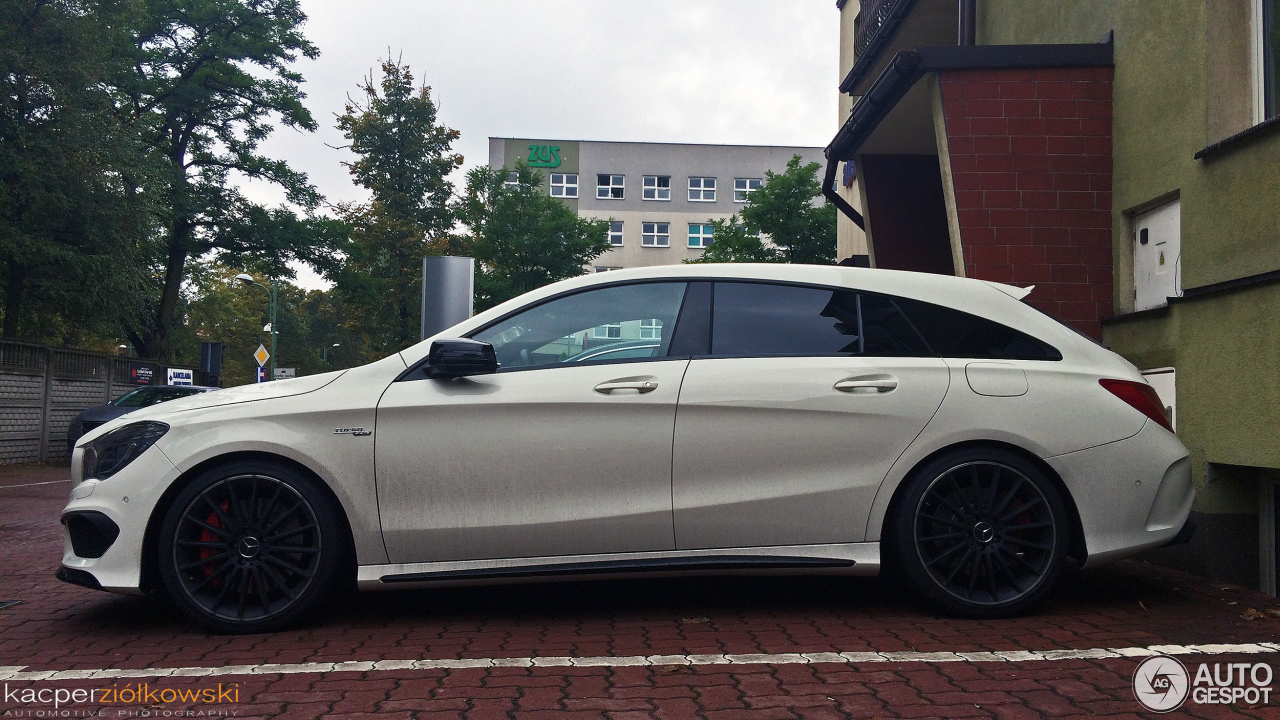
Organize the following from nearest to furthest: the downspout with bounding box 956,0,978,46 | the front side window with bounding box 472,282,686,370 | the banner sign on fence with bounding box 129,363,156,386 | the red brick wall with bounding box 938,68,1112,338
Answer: the front side window with bounding box 472,282,686,370 < the red brick wall with bounding box 938,68,1112,338 < the downspout with bounding box 956,0,978,46 < the banner sign on fence with bounding box 129,363,156,386

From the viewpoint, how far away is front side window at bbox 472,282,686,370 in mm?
4570

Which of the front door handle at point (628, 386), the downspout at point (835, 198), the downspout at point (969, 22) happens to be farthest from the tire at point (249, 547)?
the downspout at point (835, 198)

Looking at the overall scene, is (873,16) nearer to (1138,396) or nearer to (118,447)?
(1138,396)

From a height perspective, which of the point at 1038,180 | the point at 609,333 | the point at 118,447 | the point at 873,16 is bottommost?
the point at 118,447

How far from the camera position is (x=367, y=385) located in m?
4.47

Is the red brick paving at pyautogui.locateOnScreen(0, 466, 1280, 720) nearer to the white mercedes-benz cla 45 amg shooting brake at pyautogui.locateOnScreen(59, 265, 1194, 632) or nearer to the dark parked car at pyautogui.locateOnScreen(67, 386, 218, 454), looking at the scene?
the white mercedes-benz cla 45 amg shooting brake at pyautogui.locateOnScreen(59, 265, 1194, 632)

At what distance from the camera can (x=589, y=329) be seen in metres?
4.63

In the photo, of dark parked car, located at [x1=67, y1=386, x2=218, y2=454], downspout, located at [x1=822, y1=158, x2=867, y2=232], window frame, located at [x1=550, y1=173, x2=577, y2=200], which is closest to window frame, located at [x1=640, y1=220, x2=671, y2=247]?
window frame, located at [x1=550, y1=173, x2=577, y2=200]

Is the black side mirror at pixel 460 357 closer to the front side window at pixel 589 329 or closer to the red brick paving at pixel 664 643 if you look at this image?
the front side window at pixel 589 329

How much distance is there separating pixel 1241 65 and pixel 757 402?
382 cm

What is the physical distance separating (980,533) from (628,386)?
1.64 metres

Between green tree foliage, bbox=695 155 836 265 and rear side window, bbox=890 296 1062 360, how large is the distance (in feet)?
99.6

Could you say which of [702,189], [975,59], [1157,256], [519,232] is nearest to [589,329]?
[1157,256]

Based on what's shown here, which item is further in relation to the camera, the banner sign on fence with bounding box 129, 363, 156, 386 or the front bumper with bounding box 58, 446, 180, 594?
the banner sign on fence with bounding box 129, 363, 156, 386
